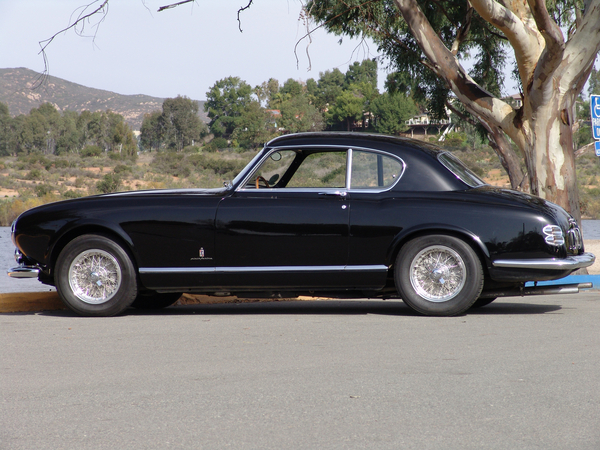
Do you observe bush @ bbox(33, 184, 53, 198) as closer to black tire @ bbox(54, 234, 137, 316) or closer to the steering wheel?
black tire @ bbox(54, 234, 137, 316)

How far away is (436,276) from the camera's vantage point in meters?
6.76

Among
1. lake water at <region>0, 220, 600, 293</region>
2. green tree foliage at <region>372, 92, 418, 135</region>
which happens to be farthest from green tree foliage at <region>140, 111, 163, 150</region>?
lake water at <region>0, 220, 600, 293</region>

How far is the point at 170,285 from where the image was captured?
6984 millimetres

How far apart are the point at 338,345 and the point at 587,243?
12594 millimetres

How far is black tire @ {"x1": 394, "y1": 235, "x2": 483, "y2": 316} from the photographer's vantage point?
6.67 metres

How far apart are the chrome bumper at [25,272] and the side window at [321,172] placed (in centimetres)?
259

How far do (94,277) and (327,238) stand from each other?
2259mm

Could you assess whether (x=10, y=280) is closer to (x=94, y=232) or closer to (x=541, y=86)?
(x=94, y=232)

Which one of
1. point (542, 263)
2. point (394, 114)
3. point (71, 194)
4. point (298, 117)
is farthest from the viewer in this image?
point (394, 114)

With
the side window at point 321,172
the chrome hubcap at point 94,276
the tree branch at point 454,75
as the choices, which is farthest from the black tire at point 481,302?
the tree branch at point 454,75

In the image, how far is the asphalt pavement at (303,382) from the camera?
3.42 metres

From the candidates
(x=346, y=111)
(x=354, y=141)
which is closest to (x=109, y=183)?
(x=354, y=141)

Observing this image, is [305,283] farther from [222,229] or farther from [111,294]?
[111,294]

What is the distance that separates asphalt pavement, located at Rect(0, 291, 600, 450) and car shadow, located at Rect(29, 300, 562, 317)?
43cm
